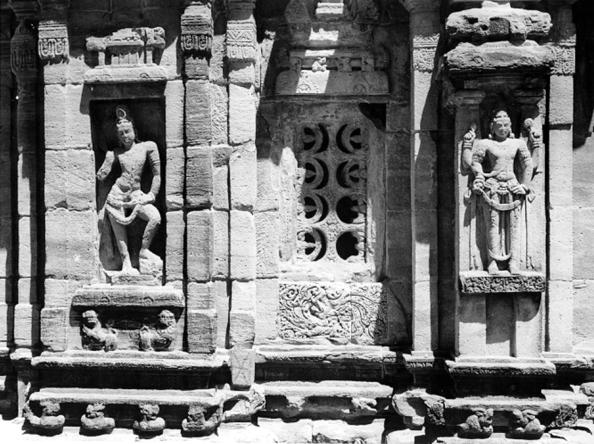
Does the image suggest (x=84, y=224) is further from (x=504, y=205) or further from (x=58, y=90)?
(x=504, y=205)

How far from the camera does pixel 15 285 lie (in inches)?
361

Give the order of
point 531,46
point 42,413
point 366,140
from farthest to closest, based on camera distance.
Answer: point 366,140, point 42,413, point 531,46

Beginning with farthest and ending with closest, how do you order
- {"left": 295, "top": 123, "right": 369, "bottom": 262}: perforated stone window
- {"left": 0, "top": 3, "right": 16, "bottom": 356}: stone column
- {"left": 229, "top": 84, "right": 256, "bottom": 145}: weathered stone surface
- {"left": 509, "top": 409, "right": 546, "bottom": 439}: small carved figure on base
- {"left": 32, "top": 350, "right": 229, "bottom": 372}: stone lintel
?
{"left": 0, "top": 3, "right": 16, "bottom": 356}: stone column
{"left": 295, "top": 123, "right": 369, "bottom": 262}: perforated stone window
{"left": 229, "top": 84, "right": 256, "bottom": 145}: weathered stone surface
{"left": 32, "top": 350, "right": 229, "bottom": 372}: stone lintel
{"left": 509, "top": 409, "right": 546, "bottom": 439}: small carved figure on base

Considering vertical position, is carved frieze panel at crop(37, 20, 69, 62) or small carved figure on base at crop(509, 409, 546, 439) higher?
carved frieze panel at crop(37, 20, 69, 62)

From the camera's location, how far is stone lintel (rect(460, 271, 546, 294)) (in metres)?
7.76

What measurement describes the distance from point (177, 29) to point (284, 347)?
3.47 meters

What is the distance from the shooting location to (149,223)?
8.30 metres

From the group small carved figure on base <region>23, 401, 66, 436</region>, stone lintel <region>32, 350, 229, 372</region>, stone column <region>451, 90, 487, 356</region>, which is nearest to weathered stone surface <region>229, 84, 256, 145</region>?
stone column <region>451, 90, 487, 356</region>

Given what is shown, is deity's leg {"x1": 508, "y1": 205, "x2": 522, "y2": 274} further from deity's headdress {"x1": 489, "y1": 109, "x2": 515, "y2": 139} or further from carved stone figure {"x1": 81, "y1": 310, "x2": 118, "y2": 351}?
carved stone figure {"x1": 81, "y1": 310, "x2": 118, "y2": 351}

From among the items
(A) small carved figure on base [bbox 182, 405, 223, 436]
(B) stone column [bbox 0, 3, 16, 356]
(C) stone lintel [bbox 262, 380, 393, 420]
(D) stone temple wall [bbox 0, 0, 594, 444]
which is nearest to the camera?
(D) stone temple wall [bbox 0, 0, 594, 444]

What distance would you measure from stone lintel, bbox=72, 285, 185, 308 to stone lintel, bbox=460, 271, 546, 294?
112 inches

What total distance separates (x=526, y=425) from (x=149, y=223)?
4.11 m

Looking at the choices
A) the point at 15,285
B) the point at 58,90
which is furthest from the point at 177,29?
the point at 15,285

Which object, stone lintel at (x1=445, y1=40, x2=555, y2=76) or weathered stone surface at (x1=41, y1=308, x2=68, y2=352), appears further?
weathered stone surface at (x1=41, y1=308, x2=68, y2=352)
